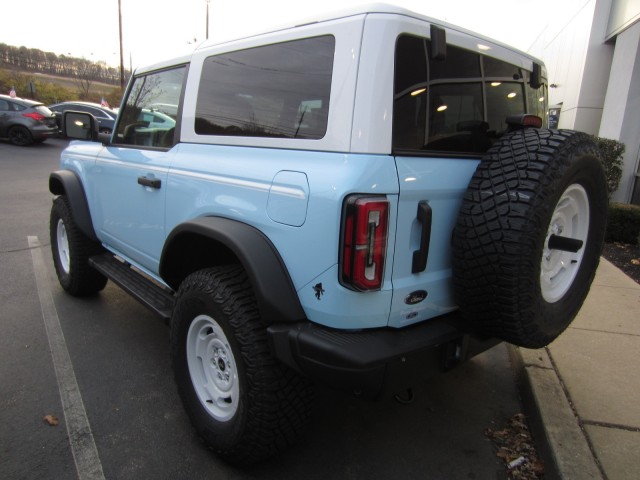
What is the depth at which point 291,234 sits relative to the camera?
197cm

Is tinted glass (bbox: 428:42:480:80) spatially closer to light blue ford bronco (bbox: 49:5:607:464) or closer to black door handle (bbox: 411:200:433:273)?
light blue ford bronco (bbox: 49:5:607:464)

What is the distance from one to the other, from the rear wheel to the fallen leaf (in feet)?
56.0

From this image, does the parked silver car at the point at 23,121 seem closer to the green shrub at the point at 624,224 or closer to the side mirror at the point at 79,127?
the side mirror at the point at 79,127

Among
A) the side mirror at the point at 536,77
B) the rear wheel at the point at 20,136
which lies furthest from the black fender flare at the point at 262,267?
the rear wheel at the point at 20,136

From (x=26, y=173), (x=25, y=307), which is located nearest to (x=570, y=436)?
(x=25, y=307)

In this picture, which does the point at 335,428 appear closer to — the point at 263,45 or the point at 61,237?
the point at 263,45

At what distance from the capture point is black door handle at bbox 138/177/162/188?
9.44 feet

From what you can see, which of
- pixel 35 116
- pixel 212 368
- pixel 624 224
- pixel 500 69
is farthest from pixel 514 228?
pixel 35 116

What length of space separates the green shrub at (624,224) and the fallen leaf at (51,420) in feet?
24.4

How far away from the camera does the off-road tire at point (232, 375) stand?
2076 mm

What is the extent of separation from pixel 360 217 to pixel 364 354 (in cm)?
54

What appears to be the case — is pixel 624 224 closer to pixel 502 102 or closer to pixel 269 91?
pixel 502 102

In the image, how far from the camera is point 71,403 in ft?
9.30

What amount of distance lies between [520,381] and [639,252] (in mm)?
4439
